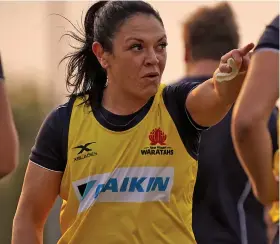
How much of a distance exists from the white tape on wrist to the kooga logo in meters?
0.52

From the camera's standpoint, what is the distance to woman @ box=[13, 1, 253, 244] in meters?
5.50

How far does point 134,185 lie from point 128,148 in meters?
0.16

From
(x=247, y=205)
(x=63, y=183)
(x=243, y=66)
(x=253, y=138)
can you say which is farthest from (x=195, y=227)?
(x=253, y=138)

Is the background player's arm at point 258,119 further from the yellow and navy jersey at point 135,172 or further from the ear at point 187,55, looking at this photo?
the ear at point 187,55

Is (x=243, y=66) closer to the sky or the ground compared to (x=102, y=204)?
closer to the sky

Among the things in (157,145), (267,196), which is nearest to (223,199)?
(157,145)

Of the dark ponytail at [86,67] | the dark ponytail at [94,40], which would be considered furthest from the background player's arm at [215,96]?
the dark ponytail at [86,67]

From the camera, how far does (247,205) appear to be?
6.32 meters

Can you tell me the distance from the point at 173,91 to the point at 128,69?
0.71ft

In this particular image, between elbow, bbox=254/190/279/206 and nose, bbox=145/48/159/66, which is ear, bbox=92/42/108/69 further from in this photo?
elbow, bbox=254/190/279/206

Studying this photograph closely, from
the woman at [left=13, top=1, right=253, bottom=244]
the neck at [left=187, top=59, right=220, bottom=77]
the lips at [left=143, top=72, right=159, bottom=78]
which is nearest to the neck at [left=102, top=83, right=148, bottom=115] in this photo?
the woman at [left=13, top=1, right=253, bottom=244]

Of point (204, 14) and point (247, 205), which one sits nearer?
point (247, 205)

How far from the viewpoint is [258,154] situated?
14.6 ft

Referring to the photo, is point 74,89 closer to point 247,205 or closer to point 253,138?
point 247,205
